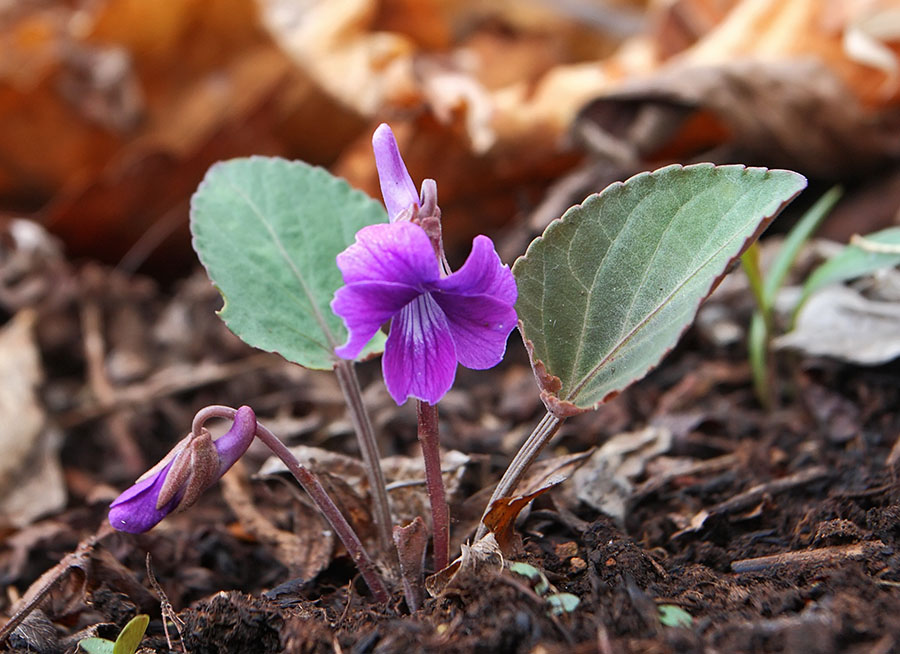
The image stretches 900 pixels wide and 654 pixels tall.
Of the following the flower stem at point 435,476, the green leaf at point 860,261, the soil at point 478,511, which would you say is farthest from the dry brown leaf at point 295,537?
the green leaf at point 860,261

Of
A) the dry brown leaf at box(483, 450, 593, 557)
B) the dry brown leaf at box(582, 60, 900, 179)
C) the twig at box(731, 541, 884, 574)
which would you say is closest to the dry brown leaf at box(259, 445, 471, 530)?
the dry brown leaf at box(483, 450, 593, 557)

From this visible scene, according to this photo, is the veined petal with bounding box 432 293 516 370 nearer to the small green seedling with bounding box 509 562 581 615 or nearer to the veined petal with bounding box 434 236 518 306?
the veined petal with bounding box 434 236 518 306

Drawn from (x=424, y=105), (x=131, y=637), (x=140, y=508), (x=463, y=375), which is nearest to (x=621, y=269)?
(x=140, y=508)

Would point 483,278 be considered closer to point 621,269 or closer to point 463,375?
point 621,269

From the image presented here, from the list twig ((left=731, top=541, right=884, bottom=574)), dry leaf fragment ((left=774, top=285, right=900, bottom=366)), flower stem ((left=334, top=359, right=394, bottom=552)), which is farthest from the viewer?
dry leaf fragment ((left=774, top=285, right=900, bottom=366))

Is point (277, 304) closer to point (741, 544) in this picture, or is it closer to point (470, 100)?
point (741, 544)

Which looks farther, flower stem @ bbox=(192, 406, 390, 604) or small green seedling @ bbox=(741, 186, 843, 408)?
small green seedling @ bbox=(741, 186, 843, 408)

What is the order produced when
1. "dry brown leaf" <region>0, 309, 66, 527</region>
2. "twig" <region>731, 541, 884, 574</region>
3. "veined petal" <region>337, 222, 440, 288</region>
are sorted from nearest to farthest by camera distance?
"veined petal" <region>337, 222, 440, 288</region> < "twig" <region>731, 541, 884, 574</region> < "dry brown leaf" <region>0, 309, 66, 527</region>
